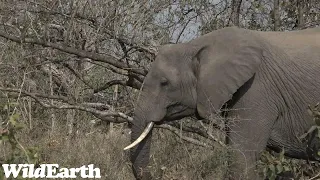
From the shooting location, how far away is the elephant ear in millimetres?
5551

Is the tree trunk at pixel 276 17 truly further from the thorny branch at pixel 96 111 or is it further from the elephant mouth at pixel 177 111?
the elephant mouth at pixel 177 111

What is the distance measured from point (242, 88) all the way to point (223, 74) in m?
0.20

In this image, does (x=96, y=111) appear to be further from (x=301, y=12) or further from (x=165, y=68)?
(x=301, y=12)

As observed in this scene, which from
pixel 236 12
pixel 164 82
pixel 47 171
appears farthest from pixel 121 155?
Result: pixel 236 12

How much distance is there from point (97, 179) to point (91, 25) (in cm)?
194

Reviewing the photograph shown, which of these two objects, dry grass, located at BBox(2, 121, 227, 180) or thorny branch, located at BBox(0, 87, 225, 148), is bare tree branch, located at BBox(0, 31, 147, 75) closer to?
thorny branch, located at BBox(0, 87, 225, 148)

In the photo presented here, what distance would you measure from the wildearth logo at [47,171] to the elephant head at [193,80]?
40cm

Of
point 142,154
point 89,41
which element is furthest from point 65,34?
point 142,154

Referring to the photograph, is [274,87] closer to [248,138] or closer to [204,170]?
[248,138]

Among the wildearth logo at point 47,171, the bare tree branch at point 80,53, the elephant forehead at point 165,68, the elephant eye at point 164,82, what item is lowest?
the wildearth logo at point 47,171

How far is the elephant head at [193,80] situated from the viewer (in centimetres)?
555

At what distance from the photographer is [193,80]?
18.7 feet

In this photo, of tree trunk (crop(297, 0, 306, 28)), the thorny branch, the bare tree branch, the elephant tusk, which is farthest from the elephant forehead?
tree trunk (crop(297, 0, 306, 28))

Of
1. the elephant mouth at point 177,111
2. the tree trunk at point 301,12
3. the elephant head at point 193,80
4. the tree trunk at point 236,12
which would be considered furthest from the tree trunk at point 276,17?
the elephant mouth at point 177,111
